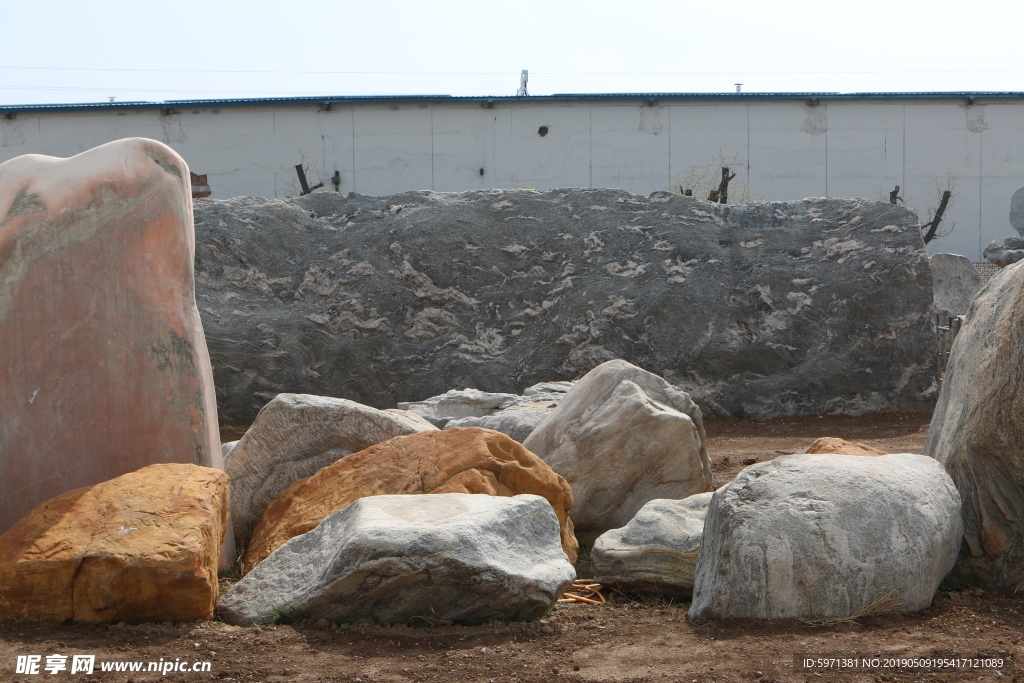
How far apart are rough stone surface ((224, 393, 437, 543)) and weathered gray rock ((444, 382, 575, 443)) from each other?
3.05 ft

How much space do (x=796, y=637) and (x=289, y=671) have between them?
54.0 inches

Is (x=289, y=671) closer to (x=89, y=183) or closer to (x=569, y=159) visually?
(x=89, y=183)

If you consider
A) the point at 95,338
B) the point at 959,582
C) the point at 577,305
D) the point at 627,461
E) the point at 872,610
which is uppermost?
the point at 95,338

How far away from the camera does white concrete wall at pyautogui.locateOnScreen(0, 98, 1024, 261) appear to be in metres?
22.2

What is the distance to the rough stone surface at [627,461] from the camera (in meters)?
4.17

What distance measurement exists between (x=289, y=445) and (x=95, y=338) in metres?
0.97

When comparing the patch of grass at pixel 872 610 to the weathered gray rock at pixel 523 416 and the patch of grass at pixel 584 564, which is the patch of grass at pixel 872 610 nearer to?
the patch of grass at pixel 584 564

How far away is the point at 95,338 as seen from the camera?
361 cm

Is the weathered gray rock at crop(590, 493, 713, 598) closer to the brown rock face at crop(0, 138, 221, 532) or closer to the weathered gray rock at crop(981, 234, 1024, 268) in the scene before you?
the brown rock face at crop(0, 138, 221, 532)

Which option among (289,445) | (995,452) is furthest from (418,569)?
(995,452)

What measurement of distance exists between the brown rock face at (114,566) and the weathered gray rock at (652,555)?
1.34m

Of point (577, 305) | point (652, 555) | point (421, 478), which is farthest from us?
point (577, 305)

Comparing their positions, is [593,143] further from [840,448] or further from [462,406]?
[840,448]

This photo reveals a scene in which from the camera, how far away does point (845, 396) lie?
7.54 metres
